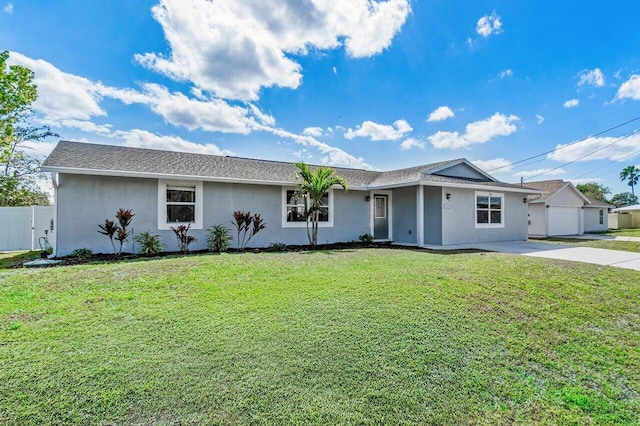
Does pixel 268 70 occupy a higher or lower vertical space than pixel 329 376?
higher

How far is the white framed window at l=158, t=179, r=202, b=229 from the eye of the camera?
10461 millimetres

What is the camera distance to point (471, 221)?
1386 cm

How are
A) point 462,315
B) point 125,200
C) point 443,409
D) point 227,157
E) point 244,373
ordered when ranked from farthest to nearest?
1. point 227,157
2. point 125,200
3. point 462,315
4. point 244,373
5. point 443,409

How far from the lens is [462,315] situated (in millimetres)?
4496

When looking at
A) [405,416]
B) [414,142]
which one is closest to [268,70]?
[414,142]

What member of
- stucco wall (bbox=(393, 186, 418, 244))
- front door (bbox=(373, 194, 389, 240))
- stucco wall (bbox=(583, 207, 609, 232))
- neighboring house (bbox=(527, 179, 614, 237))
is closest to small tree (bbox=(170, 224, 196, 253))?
front door (bbox=(373, 194, 389, 240))

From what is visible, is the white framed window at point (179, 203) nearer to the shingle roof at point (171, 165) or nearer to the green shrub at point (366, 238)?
the shingle roof at point (171, 165)

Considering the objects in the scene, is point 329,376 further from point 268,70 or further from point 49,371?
point 268,70

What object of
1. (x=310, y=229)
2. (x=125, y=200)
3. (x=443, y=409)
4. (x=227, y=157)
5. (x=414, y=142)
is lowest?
(x=443, y=409)

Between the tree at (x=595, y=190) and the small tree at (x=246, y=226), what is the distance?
56156 mm

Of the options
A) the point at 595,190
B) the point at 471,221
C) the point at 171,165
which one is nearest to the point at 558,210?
the point at 471,221

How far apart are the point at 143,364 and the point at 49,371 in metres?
0.81

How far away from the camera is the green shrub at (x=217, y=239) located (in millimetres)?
10820

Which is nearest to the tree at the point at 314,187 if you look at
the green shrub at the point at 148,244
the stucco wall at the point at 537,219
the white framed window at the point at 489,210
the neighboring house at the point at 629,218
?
the green shrub at the point at 148,244
